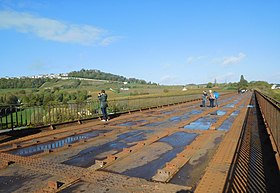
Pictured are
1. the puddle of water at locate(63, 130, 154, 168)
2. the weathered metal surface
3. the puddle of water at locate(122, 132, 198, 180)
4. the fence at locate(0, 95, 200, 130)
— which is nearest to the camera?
the weathered metal surface

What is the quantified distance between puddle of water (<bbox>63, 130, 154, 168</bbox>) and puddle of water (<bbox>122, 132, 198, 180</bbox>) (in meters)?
1.19

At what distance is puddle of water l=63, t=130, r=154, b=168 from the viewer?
636cm

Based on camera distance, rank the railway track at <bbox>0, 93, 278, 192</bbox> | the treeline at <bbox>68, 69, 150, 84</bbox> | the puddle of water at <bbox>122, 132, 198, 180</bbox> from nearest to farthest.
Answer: the railway track at <bbox>0, 93, 278, 192</bbox> → the puddle of water at <bbox>122, 132, 198, 180</bbox> → the treeline at <bbox>68, 69, 150, 84</bbox>

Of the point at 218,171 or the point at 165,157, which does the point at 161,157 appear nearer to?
the point at 165,157

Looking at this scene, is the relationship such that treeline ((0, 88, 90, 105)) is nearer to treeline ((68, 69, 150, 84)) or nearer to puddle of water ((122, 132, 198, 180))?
puddle of water ((122, 132, 198, 180))

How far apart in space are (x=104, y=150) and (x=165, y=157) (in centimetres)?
204

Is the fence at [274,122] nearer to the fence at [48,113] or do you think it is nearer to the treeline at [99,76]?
the fence at [48,113]

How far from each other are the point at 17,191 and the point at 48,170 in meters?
1.13

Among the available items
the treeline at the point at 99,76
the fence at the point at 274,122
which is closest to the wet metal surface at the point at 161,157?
the fence at the point at 274,122

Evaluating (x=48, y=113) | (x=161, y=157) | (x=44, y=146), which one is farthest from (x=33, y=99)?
(x=161, y=157)

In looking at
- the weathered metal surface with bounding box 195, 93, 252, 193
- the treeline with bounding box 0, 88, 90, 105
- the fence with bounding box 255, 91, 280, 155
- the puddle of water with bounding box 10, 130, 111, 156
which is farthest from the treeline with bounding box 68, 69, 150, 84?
the weathered metal surface with bounding box 195, 93, 252, 193

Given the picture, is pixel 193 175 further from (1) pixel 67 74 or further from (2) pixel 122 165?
(1) pixel 67 74

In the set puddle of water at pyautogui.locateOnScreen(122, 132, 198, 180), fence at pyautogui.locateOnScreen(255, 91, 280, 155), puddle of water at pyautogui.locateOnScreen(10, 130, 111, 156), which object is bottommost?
puddle of water at pyautogui.locateOnScreen(10, 130, 111, 156)

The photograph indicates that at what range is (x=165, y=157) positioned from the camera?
265 inches
